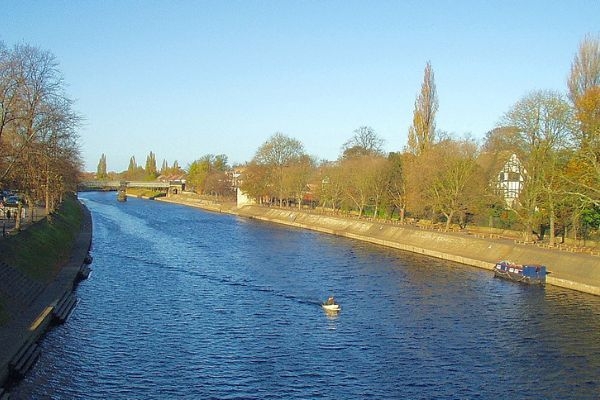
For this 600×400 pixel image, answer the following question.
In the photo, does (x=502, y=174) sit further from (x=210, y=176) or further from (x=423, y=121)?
(x=210, y=176)

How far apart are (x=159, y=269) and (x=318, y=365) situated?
2523 centimetres

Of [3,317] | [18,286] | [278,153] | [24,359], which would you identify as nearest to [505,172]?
[18,286]

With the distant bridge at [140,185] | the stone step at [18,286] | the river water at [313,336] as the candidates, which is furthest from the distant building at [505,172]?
the distant bridge at [140,185]

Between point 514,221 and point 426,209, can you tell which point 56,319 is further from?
point 426,209

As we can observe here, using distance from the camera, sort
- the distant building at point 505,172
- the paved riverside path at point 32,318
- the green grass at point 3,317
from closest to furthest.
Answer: the paved riverside path at point 32,318 → the green grass at point 3,317 → the distant building at point 505,172

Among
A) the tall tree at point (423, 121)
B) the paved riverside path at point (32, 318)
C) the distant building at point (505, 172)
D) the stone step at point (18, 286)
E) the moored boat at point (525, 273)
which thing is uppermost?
the tall tree at point (423, 121)

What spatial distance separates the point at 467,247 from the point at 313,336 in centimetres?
3037

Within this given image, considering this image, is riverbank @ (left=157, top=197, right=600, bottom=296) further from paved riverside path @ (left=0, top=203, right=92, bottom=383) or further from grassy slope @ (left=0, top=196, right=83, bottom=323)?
grassy slope @ (left=0, top=196, right=83, bottom=323)

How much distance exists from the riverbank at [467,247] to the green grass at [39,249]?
108 ft

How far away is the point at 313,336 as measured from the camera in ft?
92.8

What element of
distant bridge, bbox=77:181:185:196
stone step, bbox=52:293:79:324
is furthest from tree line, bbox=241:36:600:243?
distant bridge, bbox=77:181:185:196

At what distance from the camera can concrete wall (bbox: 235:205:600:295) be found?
41906 millimetres

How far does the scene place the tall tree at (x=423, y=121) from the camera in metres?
75.3

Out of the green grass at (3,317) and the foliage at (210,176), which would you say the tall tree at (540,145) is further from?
the foliage at (210,176)
